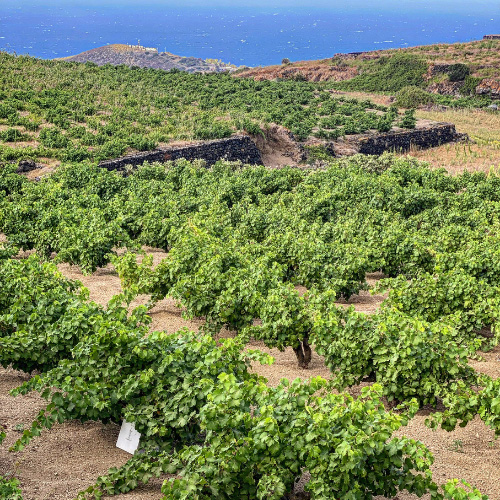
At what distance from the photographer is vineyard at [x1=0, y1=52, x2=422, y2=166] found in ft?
107

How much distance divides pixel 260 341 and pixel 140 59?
320 feet

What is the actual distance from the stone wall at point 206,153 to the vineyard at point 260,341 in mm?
9664

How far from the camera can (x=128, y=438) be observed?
8.38 m

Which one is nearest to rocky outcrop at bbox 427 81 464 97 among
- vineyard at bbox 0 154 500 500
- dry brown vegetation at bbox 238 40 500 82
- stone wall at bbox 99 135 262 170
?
dry brown vegetation at bbox 238 40 500 82

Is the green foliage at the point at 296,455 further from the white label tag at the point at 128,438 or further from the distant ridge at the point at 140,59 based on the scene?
the distant ridge at the point at 140,59

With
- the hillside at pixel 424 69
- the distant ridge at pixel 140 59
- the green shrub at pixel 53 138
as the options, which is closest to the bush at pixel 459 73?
the hillside at pixel 424 69

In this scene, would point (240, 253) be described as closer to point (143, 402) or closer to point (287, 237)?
point (287, 237)

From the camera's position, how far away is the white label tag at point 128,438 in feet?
27.3

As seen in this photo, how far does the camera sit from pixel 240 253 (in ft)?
46.8

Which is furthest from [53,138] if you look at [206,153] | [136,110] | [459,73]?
[459,73]

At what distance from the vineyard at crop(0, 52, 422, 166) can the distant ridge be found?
4689 centimetres

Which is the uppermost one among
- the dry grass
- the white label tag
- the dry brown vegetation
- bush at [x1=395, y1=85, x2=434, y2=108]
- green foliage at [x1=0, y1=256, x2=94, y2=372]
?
the dry brown vegetation

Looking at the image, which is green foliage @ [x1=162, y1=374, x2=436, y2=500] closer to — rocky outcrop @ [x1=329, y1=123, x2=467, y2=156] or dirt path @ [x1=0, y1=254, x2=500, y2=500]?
dirt path @ [x1=0, y1=254, x2=500, y2=500]

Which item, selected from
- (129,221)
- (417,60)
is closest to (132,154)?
(129,221)
